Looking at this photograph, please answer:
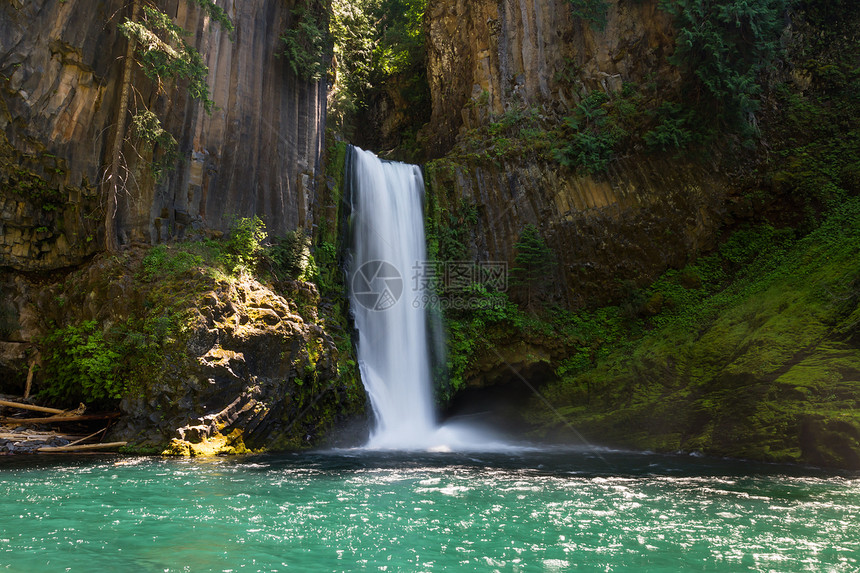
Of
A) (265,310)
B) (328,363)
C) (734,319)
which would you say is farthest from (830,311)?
(265,310)

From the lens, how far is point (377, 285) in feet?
53.9

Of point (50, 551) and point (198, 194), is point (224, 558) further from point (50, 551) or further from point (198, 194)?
point (198, 194)

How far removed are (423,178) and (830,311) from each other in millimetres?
11847

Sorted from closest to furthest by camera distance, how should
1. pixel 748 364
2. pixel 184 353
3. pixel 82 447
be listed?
pixel 82 447 < pixel 184 353 < pixel 748 364

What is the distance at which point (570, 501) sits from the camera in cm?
723

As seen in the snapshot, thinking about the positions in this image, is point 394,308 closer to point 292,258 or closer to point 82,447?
point 292,258

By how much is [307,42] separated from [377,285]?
7.87m

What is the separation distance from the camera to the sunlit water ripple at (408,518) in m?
4.72

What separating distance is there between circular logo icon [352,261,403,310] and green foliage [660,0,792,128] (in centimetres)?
1111

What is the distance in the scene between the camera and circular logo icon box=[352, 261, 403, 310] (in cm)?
1616

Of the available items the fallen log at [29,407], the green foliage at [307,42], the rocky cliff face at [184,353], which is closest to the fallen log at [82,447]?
the rocky cliff face at [184,353]

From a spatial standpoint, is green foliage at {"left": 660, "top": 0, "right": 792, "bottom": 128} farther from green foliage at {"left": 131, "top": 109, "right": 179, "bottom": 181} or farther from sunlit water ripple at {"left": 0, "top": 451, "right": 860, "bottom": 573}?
green foliage at {"left": 131, "top": 109, "right": 179, "bottom": 181}

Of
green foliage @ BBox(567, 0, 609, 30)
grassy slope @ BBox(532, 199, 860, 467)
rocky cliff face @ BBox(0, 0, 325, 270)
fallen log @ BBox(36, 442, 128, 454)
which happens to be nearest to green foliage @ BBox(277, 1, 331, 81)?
rocky cliff face @ BBox(0, 0, 325, 270)

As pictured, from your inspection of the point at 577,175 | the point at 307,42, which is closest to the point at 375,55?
the point at 307,42
